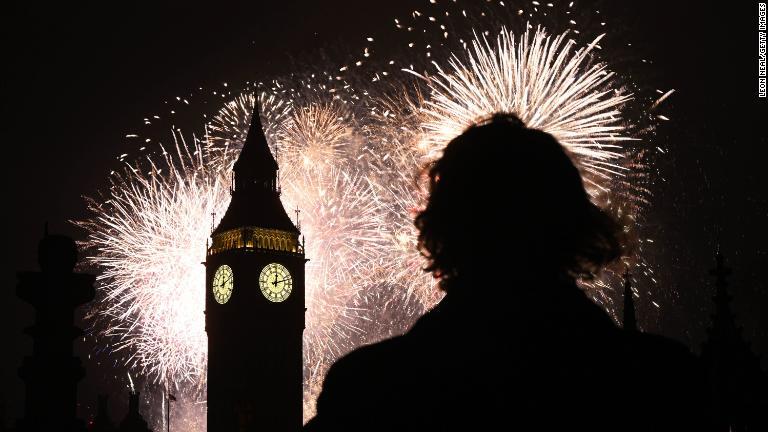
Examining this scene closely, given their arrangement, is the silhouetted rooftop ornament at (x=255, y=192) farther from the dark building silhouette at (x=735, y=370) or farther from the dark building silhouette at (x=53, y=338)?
the dark building silhouette at (x=53, y=338)

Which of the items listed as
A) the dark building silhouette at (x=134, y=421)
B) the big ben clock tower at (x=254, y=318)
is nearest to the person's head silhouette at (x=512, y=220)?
the dark building silhouette at (x=134, y=421)

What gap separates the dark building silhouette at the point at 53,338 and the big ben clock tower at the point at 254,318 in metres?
76.1

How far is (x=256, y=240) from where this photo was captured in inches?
3583

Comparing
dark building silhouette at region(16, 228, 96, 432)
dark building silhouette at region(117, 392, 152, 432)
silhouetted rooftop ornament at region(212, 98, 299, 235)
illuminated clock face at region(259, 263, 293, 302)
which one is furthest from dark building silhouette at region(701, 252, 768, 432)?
silhouetted rooftop ornament at region(212, 98, 299, 235)

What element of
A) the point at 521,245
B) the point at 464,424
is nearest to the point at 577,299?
the point at 521,245

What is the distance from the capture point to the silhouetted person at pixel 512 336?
3924 millimetres

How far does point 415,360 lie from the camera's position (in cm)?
405

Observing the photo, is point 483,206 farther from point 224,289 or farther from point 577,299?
point 224,289

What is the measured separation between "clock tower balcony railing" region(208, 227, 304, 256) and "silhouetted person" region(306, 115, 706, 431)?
282ft

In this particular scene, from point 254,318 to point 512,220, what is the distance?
8550cm

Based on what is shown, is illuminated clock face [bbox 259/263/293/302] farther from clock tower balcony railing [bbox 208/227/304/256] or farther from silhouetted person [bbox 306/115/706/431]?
silhouetted person [bbox 306/115/706/431]

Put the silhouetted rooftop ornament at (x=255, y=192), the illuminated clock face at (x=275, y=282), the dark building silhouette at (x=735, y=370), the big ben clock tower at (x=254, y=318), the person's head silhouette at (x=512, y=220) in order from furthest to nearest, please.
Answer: the silhouetted rooftop ornament at (x=255, y=192) < the illuminated clock face at (x=275, y=282) < the big ben clock tower at (x=254, y=318) < the dark building silhouette at (x=735, y=370) < the person's head silhouette at (x=512, y=220)

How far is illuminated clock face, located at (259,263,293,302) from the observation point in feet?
296

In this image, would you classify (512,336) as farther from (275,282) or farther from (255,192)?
(255,192)
